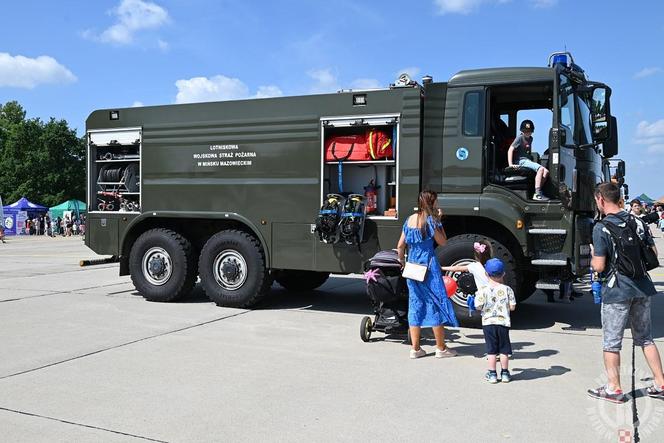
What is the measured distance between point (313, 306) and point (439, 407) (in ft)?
15.1

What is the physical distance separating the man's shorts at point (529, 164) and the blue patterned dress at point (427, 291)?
1.80m

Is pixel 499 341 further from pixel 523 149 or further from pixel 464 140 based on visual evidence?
pixel 523 149

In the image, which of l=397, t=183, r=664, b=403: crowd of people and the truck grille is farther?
the truck grille

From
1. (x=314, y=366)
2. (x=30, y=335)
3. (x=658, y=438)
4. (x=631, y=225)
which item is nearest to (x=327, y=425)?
(x=314, y=366)

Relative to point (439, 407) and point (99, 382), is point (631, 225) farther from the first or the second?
point (99, 382)

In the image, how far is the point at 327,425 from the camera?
4016mm

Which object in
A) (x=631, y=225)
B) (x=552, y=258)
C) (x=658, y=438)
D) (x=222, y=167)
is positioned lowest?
(x=658, y=438)

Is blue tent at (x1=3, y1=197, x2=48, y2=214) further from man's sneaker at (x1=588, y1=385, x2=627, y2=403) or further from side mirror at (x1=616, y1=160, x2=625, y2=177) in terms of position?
man's sneaker at (x1=588, y1=385, x2=627, y2=403)

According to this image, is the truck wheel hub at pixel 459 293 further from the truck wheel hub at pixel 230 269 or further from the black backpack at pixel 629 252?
the truck wheel hub at pixel 230 269

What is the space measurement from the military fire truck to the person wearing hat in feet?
5.57

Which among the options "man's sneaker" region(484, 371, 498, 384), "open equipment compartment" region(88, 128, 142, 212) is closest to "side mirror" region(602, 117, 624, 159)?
"man's sneaker" region(484, 371, 498, 384)

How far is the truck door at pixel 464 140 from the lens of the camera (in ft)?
23.0

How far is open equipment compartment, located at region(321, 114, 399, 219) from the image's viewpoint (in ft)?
24.5

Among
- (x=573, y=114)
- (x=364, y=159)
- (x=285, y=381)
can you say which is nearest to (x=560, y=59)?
(x=573, y=114)
